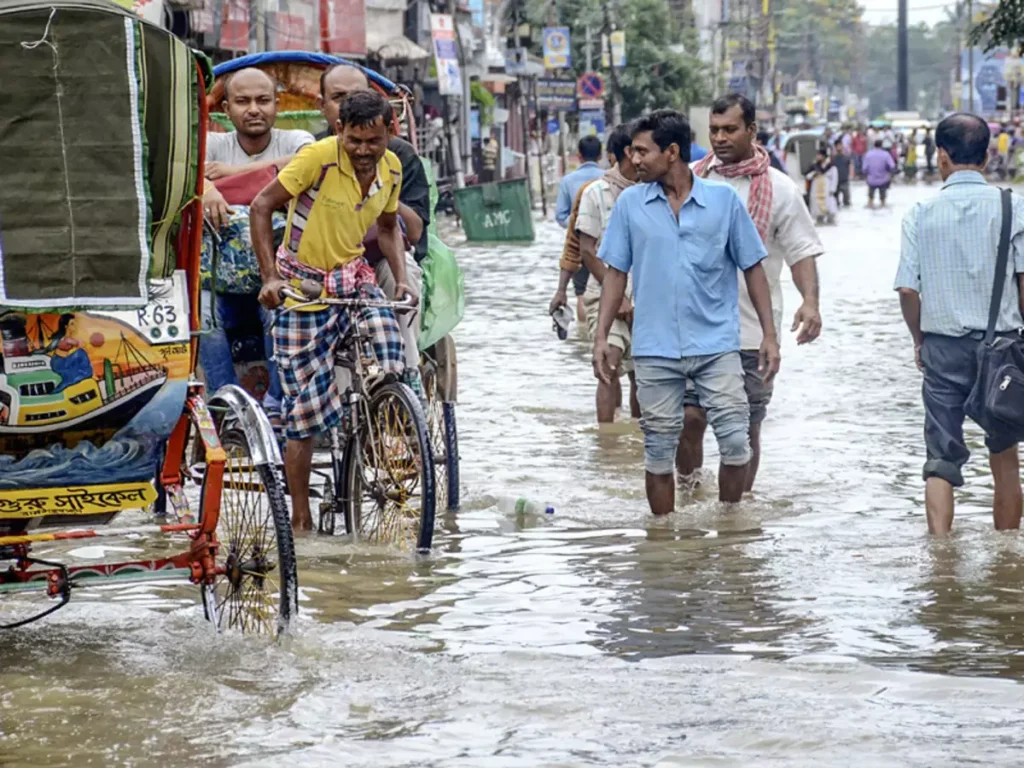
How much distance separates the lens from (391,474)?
308 inches

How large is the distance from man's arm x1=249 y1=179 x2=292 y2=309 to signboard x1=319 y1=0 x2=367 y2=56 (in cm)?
2619

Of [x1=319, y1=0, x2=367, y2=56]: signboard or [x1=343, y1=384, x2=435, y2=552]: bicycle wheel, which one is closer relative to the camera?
[x1=343, y1=384, x2=435, y2=552]: bicycle wheel

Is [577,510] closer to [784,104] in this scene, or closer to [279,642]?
[279,642]

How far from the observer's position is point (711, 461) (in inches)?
425

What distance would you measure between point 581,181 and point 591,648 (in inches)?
412

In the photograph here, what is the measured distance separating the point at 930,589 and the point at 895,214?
3813 cm

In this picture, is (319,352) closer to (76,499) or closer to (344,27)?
(76,499)

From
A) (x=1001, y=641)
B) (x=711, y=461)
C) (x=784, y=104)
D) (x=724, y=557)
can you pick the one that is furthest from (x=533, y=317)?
(x=784, y=104)

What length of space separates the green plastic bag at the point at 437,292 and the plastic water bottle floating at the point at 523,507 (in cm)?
99

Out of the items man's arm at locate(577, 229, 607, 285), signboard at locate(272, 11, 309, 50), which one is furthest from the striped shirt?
signboard at locate(272, 11, 309, 50)

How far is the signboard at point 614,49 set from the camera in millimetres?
61056

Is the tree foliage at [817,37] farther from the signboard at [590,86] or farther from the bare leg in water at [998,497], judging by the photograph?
the bare leg in water at [998,497]

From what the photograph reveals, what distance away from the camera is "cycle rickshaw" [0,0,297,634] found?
18.4 feet

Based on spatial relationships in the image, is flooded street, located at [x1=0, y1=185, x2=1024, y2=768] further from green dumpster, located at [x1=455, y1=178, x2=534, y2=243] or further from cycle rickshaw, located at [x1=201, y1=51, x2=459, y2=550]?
green dumpster, located at [x1=455, y1=178, x2=534, y2=243]
